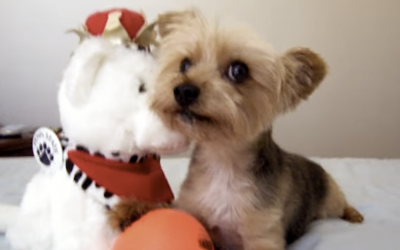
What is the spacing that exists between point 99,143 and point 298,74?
0.44 m

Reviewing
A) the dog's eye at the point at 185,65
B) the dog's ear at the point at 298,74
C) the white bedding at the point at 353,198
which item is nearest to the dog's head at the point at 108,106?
the dog's eye at the point at 185,65

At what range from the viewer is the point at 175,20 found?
116 centimetres

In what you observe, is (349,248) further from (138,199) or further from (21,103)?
(21,103)

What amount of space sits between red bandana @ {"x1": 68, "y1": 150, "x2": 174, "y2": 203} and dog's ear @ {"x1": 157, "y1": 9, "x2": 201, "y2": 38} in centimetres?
33

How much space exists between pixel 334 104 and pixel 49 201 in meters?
1.96

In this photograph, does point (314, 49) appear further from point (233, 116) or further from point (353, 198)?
point (233, 116)

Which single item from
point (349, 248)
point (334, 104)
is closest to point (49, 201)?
point (349, 248)

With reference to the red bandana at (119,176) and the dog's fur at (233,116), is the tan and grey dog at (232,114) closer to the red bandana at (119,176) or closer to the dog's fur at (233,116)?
the dog's fur at (233,116)

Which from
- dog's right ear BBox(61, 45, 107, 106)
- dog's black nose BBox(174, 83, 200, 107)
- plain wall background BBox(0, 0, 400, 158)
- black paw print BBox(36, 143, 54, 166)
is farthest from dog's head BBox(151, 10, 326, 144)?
plain wall background BBox(0, 0, 400, 158)

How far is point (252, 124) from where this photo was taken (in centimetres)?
102

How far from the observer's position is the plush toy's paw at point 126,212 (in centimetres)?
96

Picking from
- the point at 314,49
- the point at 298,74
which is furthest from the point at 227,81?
the point at 314,49

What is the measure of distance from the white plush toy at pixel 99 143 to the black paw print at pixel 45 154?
0.02 meters

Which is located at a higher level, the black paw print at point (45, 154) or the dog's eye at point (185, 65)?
the dog's eye at point (185, 65)
